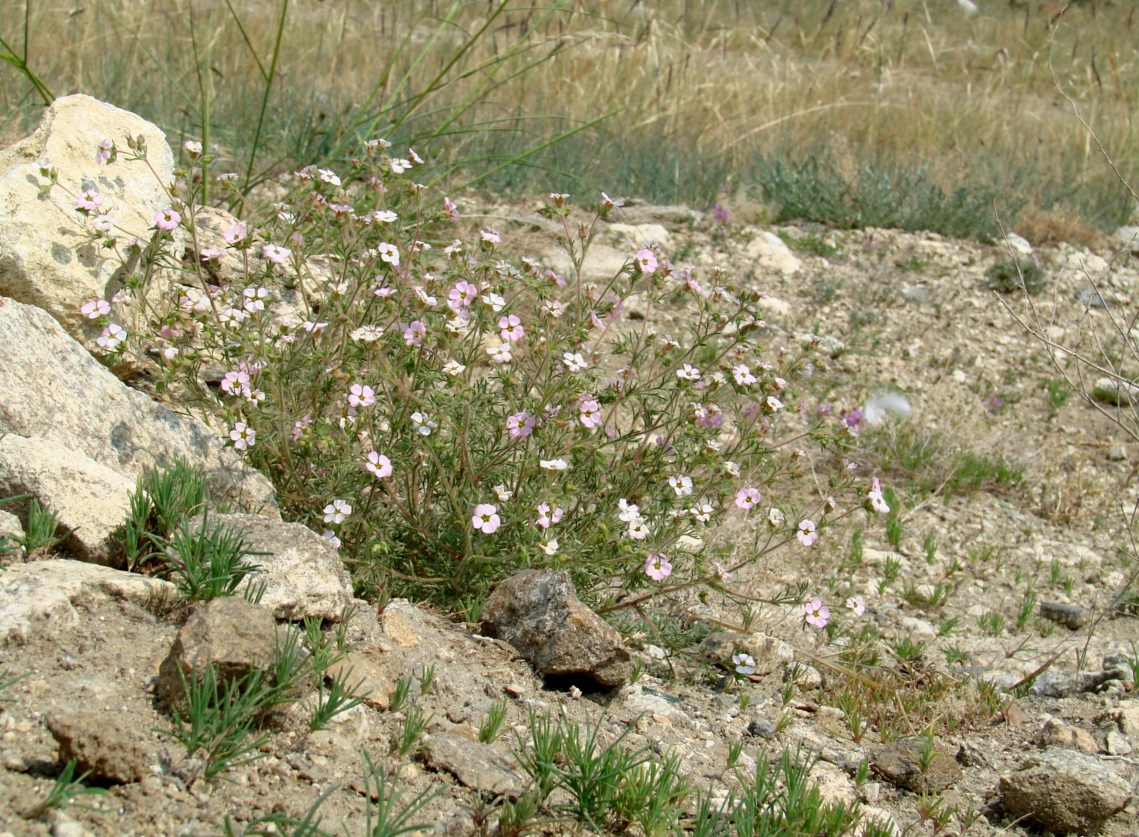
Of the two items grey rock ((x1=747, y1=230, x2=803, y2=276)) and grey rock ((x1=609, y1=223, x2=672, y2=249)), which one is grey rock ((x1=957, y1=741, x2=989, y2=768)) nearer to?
grey rock ((x1=609, y1=223, x2=672, y2=249))

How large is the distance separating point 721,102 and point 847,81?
172 centimetres

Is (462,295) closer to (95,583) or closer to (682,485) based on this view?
(682,485)

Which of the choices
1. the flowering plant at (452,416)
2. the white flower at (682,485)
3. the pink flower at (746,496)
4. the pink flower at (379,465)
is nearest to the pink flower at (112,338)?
the flowering plant at (452,416)

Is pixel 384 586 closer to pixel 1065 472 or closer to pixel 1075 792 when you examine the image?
pixel 1075 792

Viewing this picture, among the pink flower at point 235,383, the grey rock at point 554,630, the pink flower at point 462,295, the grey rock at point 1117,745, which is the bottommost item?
the grey rock at point 1117,745

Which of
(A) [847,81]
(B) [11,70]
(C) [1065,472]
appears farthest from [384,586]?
(A) [847,81]

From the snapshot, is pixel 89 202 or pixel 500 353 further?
pixel 89 202

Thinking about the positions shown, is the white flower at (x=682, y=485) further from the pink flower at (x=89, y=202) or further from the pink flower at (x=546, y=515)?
the pink flower at (x=89, y=202)

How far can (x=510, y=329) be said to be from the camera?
9.30ft

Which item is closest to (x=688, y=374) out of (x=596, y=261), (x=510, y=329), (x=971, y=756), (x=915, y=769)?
(x=510, y=329)

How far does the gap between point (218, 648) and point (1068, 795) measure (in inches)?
76.0

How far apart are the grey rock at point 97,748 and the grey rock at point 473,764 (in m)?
0.58

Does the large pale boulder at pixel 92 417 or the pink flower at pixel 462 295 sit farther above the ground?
the pink flower at pixel 462 295

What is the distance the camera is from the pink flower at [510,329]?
2760 millimetres
